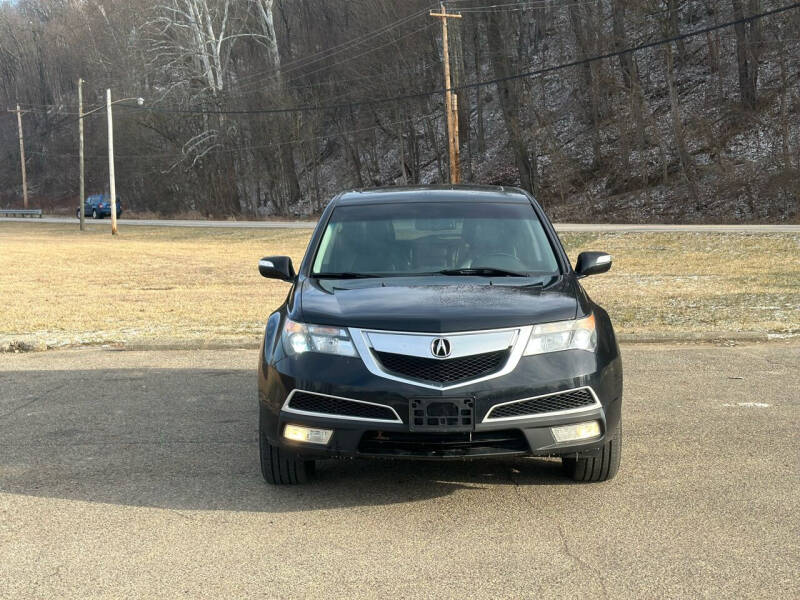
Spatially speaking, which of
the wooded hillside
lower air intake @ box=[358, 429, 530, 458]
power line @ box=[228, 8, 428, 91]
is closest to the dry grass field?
lower air intake @ box=[358, 429, 530, 458]

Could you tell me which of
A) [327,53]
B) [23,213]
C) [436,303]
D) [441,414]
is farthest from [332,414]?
[23,213]

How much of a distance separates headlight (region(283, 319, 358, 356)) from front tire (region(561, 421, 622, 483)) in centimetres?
140

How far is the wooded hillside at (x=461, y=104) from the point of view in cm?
4081

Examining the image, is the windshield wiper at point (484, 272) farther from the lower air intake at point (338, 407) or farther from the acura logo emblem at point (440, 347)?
the lower air intake at point (338, 407)

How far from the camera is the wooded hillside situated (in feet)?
134

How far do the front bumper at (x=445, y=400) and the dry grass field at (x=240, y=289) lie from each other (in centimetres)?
594

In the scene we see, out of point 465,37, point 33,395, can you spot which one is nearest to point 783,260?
point 33,395

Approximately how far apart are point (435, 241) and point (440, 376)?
5.46 feet

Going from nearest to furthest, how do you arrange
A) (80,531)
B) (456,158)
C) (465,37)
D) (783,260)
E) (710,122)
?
1. (80,531)
2. (783,260)
3. (456,158)
4. (710,122)
5. (465,37)

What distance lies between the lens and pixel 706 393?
24.9 ft

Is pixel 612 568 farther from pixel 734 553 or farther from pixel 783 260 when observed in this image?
pixel 783 260

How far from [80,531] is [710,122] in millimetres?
42742

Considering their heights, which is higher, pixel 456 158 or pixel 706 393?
pixel 456 158

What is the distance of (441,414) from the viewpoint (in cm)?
459
